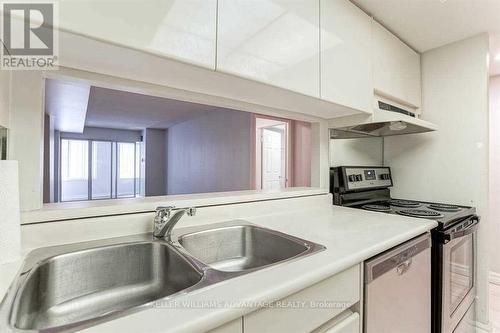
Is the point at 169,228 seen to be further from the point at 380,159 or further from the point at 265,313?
the point at 380,159

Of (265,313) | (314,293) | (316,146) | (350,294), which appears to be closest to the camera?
(265,313)

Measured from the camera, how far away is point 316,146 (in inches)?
68.0

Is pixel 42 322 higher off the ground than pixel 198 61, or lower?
lower

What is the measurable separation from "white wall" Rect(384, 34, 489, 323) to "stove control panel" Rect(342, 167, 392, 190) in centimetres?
17

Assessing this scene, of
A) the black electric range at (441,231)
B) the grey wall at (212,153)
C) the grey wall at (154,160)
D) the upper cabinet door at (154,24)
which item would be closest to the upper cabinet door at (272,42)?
the upper cabinet door at (154,24)

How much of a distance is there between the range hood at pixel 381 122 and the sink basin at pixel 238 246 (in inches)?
38.2

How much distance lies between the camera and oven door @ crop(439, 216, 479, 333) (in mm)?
1225

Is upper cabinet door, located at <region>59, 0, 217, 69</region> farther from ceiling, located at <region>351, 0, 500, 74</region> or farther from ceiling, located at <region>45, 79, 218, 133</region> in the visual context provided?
ceiling, located at <region>45, 79, 218, 133</region>

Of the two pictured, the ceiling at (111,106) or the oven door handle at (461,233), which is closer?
the oven door handle at (461,233)

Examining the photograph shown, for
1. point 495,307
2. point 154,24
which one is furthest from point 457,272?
point 154,24

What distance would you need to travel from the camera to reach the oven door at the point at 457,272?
122 centimetres

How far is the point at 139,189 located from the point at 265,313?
28.3 feet

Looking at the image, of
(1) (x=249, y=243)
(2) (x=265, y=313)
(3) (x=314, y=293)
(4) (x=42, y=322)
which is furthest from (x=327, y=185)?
(4) (x=42, y=322)

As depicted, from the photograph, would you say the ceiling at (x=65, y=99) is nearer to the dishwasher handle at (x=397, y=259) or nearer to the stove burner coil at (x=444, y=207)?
the dishwasher handle at (x=397, y=259)
